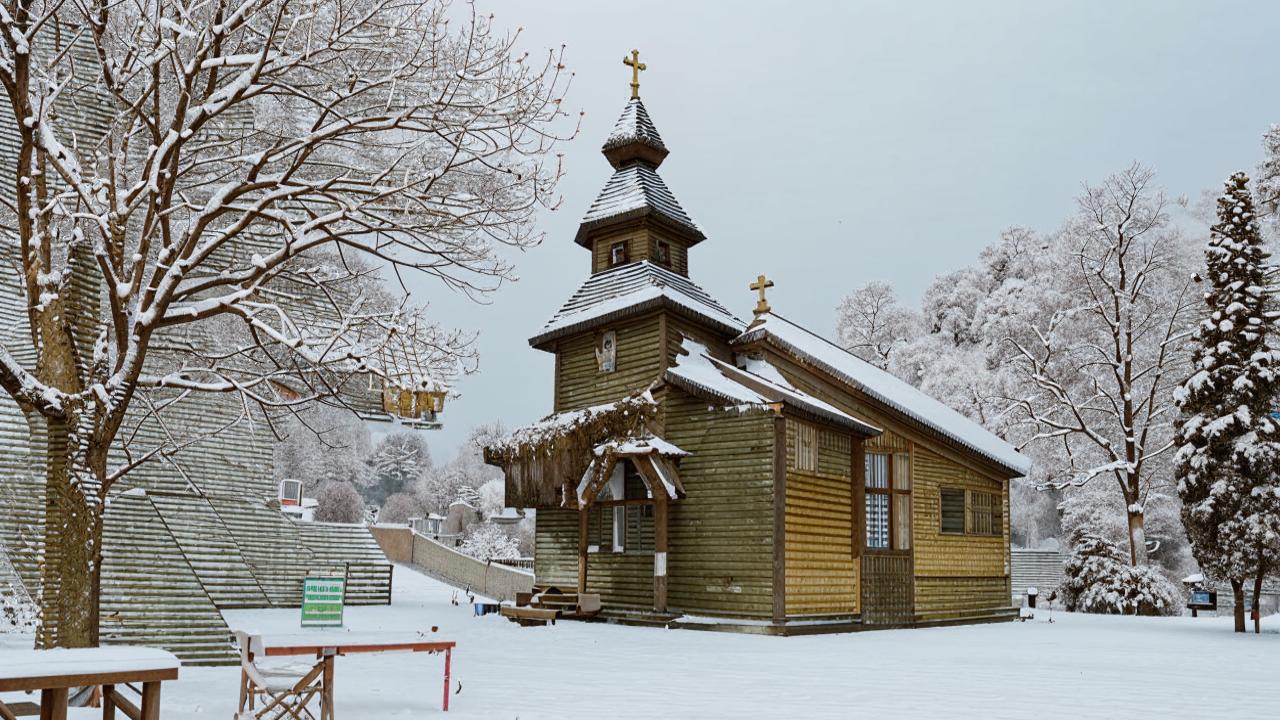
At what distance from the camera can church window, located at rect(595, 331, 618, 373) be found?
74.7 ft

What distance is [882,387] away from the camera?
931 inches

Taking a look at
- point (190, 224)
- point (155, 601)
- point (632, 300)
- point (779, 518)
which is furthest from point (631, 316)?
point (190, 224)

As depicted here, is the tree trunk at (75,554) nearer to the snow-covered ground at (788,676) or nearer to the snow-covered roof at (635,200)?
the snow-covered ground at (788,676)

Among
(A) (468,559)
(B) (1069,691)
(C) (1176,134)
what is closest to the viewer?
(B) (1069,691)

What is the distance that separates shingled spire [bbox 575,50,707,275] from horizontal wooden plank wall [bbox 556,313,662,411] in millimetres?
2330

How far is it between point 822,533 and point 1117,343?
1625cm

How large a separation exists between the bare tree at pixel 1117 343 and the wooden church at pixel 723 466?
7.53 meters

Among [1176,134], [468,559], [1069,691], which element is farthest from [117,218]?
[1176,134]

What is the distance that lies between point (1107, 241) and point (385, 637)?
29.6 meters

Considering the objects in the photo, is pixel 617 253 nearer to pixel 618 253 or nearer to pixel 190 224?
pixel 618 253

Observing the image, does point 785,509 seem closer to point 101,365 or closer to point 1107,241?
point 101,365

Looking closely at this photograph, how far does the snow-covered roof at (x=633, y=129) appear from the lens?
2517cm

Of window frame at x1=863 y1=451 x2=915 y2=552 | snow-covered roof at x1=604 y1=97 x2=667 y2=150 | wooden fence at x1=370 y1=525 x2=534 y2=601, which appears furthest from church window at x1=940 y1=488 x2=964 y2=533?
wooden fence at x1=370 y1=525 x2=534 y2=601

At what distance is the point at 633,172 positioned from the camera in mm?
25312
